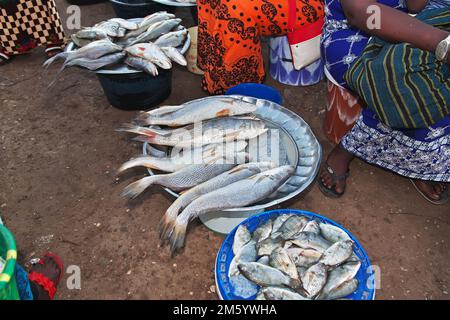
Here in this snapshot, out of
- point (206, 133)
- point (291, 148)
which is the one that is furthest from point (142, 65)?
point (291, 148)

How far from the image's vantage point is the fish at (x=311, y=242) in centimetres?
208

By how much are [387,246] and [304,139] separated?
88 cm

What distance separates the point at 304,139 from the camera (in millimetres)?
2557

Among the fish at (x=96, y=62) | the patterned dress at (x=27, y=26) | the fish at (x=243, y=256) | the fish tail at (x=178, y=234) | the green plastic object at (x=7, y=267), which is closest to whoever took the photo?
the green plastic object at (x=7, y=267)

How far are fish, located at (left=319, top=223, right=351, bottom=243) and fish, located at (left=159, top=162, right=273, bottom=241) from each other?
0.47m

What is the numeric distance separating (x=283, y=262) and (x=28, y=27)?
3.66 meters

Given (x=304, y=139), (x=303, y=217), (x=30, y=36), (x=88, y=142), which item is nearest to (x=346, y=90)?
(x=304, y=139)

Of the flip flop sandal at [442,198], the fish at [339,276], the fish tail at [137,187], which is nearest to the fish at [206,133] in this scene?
the fish tail at [137,187]

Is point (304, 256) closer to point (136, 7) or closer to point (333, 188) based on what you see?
point (333, 188)

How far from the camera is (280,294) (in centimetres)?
190

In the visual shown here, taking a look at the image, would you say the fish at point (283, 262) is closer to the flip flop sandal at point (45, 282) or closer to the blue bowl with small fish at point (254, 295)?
the blue bowl with small fish at point (254, 295)

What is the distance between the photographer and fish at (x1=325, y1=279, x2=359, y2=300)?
190 cm

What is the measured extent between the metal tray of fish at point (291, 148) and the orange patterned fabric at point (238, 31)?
65 cm

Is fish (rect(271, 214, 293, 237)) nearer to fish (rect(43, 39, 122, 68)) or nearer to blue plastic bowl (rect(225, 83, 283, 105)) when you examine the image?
blue plastic bowl (rect(225, 83, 283, 105))
